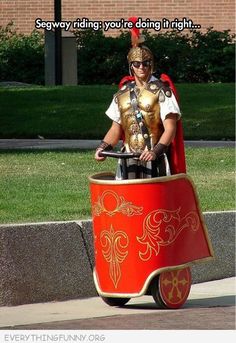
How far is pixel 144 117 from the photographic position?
27.7 feet

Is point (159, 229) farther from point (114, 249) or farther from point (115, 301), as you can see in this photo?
point (115, 301)

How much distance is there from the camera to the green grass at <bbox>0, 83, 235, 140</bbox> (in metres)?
18.7

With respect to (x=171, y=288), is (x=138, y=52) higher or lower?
higher

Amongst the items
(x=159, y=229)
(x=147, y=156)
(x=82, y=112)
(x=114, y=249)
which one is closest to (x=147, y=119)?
(x=147, y=156)

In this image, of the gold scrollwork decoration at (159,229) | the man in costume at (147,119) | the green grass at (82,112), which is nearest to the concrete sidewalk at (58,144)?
the green grass at (82,112)

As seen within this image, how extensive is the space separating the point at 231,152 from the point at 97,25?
16363mm

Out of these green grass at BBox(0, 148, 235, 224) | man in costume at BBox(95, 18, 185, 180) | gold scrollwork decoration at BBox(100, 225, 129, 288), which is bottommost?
gold scrollwork decoration at BBox(100, 225, 129, 288)

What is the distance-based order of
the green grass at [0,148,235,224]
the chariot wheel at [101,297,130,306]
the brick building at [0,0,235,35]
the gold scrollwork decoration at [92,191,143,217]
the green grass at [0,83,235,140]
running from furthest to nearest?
1. the brick building at [0,0,235,35]
2. the green grass at [0,83,235,140]
3. the green grass at [0,148,235,224]
4. the chariot wheel at [101,297,130,306]
5. the gold scrollwork decoration at [92,191,143,217]

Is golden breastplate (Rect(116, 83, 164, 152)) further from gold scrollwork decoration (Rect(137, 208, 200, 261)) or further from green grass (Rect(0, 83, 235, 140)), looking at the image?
green grass (Rect(0, 83, 235, 140))

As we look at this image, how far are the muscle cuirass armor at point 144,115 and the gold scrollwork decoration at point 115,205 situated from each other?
419 millimetres

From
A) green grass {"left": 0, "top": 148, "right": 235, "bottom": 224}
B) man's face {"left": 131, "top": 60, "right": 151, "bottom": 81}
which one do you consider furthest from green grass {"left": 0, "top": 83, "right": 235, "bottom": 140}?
man's face {"left": 131, "top": 60, "right": 151, "bottom": 81}

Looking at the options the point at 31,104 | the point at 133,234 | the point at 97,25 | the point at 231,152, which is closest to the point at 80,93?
the point at 31,104

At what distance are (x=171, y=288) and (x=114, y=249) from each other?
1.70ft

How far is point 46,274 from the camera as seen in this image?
8.96 m
